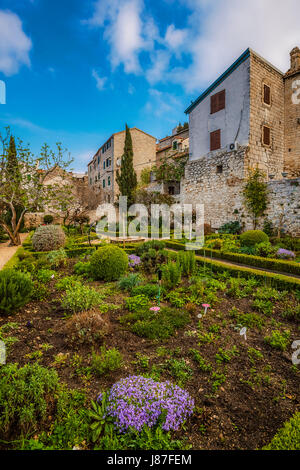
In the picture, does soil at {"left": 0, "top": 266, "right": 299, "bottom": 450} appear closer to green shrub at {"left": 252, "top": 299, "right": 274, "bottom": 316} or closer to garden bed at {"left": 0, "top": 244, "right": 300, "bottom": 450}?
garden bed at {"left": 0, "top": 244, "right": 300, "bottom": 450}

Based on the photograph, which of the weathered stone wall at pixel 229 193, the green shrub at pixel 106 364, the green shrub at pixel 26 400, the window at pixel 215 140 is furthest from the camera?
the window at pixel 215 140

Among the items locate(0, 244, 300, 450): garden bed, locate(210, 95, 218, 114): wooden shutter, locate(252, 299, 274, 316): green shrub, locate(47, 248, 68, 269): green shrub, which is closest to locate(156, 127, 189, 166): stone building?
locate(210, 95, 218, 114): wooden shutter

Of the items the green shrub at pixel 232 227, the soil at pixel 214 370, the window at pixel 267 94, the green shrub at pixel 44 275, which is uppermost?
the window at pixel 267 94

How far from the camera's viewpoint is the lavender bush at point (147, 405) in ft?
6.43

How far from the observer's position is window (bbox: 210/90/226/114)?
14.5 metres

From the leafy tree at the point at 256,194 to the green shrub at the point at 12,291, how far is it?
11787mm

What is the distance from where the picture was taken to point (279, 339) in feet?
10.8

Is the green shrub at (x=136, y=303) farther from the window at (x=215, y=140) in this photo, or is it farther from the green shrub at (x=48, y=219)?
the green shrub at (x=48, y=219)

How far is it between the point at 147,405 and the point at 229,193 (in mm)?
13871

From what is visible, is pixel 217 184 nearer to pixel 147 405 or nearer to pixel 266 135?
pixel 266 135

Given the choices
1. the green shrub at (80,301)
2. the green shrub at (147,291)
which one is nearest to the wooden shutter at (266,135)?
the green shrub at (147,291)

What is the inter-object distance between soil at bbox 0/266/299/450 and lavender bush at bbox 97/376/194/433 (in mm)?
164

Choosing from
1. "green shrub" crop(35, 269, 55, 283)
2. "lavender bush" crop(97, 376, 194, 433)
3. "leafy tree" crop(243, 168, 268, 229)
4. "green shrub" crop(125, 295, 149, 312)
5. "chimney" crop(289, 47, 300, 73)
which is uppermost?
"chimney" crop(289, 47, 300, 73)

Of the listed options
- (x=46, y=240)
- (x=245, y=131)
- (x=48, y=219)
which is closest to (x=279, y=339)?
(x=46, y=240)
